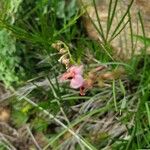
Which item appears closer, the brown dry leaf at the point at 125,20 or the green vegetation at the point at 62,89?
the green vegetation at the point at 62,89

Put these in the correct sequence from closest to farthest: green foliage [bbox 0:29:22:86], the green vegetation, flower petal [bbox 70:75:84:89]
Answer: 1. flower petal [bbox 70:75:84:89]
2. the green vegetation
3. green foliage [bbox 0:29:22:86]

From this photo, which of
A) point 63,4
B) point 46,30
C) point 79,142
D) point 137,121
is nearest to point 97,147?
point 79,142

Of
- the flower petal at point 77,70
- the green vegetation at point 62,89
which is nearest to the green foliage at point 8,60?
the green vegetation at point 62,89

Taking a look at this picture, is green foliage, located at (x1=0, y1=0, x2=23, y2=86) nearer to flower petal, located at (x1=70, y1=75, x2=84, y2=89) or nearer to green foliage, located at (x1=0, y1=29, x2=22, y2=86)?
green foliage, located at (x1=0, y1=29, x2=22, y2=86)

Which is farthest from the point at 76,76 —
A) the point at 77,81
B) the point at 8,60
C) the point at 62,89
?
the point at 8,60

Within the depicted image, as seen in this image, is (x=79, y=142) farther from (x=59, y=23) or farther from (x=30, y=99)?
(x=59, y=23)

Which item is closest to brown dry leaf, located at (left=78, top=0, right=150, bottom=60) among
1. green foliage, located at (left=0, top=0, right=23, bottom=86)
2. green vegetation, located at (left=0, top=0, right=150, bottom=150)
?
green vegetation, located at (left=0, top=0, right=150, bottom=150)

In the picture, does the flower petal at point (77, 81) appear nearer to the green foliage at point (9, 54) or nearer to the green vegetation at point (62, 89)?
the green vegetation at point (62, 89)

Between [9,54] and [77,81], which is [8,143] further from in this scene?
[77,81]

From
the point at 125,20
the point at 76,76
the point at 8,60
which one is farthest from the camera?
the point at 8,60

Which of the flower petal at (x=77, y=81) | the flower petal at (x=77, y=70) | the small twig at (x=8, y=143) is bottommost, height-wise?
the small twig at (x=8, y=143)

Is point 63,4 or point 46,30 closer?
point 46,30
